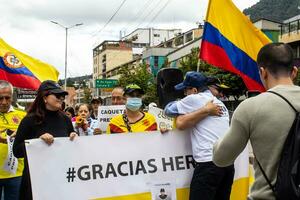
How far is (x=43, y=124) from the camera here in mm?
4418

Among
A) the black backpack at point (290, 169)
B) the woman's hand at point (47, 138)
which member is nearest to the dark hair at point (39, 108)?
the woman's hand at point (47, 138)

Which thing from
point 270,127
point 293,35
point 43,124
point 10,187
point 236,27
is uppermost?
point 293,35

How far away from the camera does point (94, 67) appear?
490 feet

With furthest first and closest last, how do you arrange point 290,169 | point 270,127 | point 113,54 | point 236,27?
point 113,54, point 236,27, point 270,127, point 290,169

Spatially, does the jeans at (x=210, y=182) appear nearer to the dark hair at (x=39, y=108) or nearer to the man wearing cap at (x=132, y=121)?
the man wearing cap at (x=132, y=121)

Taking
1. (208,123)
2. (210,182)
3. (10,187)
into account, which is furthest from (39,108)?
(210,182)

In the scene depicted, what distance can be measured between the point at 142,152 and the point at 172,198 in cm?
54

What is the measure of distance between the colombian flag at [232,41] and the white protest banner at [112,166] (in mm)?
1787

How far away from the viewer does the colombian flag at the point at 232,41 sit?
6.11 m

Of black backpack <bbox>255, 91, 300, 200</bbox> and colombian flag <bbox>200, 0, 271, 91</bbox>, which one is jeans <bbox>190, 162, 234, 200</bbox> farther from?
colombian flag <bbox>200, 0, 271, 91</bbox>

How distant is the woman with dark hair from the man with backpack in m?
2.21

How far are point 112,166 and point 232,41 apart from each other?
271 cm

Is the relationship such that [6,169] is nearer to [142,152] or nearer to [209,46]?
[142,152]

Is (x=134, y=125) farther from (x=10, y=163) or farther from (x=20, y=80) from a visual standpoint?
(x=20, y=80)
